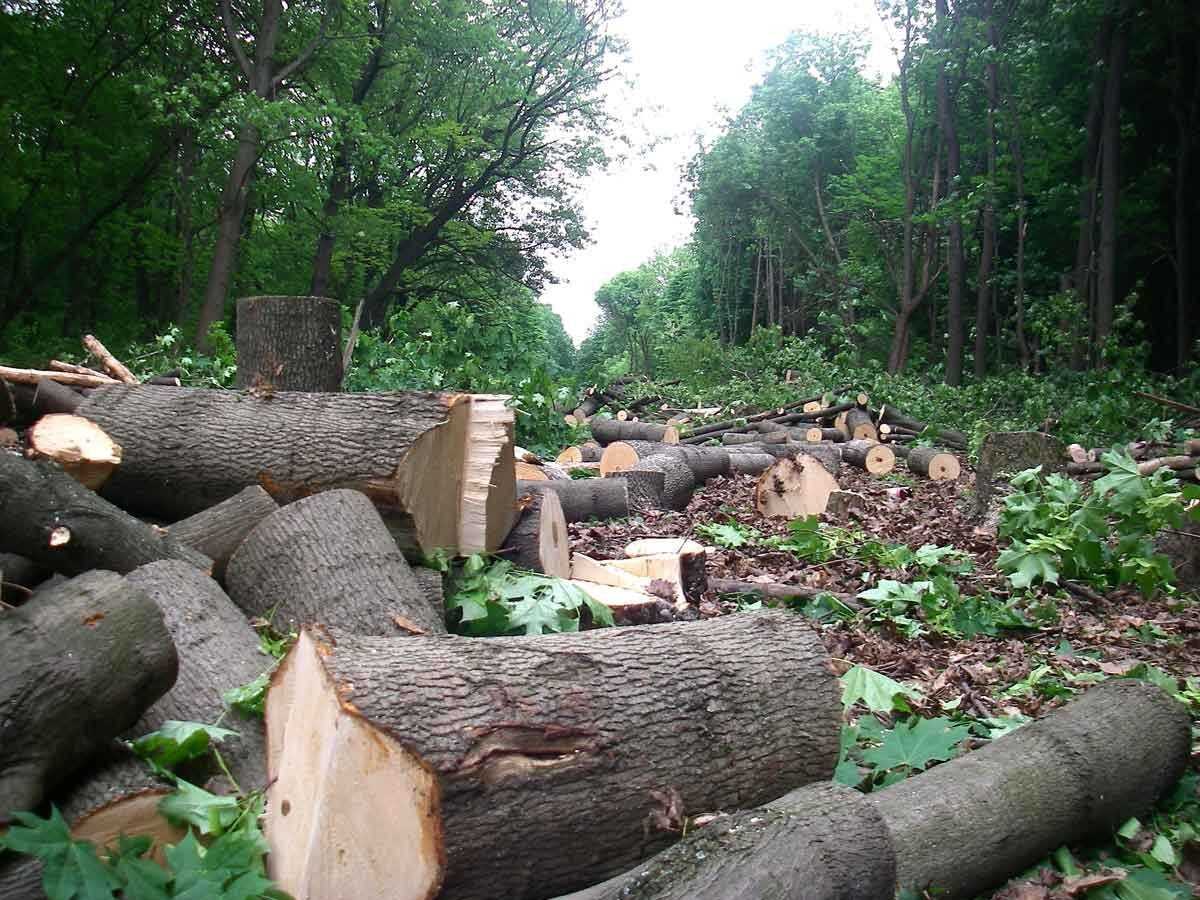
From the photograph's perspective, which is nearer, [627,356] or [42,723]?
[42,723]

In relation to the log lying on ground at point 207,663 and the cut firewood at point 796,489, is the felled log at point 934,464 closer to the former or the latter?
the cut firewood at point 796,489

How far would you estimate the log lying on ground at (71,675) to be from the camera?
7.41 feet

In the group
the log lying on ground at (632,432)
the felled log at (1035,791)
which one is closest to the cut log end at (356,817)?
the felled log at (1035,791)

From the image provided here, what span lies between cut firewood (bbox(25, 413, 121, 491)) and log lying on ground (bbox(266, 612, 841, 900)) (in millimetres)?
2152

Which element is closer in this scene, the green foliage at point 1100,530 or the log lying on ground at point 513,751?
the log lying on ground at point 513,751

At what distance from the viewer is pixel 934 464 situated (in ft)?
36.8

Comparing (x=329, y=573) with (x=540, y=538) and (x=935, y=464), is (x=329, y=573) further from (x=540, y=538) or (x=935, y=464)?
(x=935, y=464)

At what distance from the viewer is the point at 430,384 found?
31.0 feet

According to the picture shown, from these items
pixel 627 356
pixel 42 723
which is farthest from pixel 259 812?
pixel 627 356

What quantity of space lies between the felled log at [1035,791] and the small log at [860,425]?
10544 mm

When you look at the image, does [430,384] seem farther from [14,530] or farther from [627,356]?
[627,356]

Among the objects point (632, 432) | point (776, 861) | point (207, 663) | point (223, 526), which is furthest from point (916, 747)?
point (632, 432)

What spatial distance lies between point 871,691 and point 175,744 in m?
2.44

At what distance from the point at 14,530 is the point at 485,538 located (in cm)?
204
